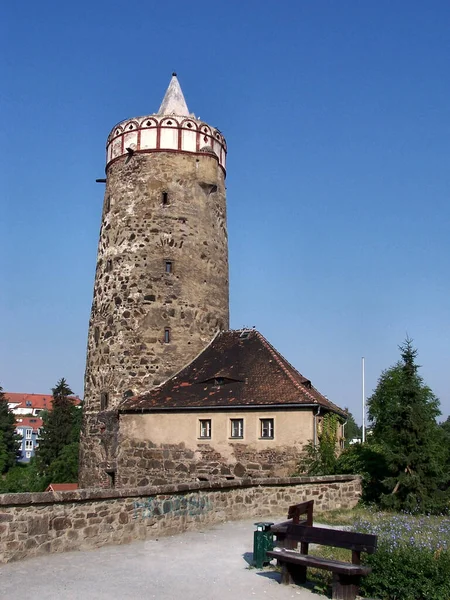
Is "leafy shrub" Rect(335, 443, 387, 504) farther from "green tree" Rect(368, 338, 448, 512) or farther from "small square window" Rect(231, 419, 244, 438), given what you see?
"small square window" Rect(231, 419, 244, 438)

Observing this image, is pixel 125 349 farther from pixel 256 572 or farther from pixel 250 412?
pixel 256 572

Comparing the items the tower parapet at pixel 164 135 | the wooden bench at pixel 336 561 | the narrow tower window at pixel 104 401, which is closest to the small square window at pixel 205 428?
the narrow tower window at pixel 104 401

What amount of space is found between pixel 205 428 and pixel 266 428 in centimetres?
216

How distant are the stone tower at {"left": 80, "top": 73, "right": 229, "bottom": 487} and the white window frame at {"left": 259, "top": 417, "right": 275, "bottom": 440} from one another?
5.15 meters

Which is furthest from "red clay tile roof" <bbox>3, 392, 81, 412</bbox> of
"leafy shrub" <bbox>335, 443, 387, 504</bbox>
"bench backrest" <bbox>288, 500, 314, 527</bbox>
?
"bench backrest" <bbox>288, 500, 314, 527</bbox>

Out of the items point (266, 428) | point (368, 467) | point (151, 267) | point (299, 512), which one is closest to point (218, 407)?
point (266, 428)

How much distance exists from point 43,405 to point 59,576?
12077cm

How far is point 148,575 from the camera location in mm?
8188

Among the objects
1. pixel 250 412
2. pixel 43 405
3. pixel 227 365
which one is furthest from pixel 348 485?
pixel 43 405

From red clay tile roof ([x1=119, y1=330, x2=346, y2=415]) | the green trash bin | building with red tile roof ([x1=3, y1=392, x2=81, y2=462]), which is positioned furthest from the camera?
building with red tile roof ([x1=3, y1=392, x2=81, y2=462])

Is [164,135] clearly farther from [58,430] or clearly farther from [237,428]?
[58,430]

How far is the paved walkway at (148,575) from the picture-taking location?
24.0 feet

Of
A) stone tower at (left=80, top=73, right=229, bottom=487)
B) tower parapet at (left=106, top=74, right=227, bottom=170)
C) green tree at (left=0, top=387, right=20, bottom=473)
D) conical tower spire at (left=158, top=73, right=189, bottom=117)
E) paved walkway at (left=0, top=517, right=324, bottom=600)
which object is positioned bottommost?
green tree at (left=0, top=387, right=20, bottom=473)

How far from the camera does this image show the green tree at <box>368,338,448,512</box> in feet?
50.4
